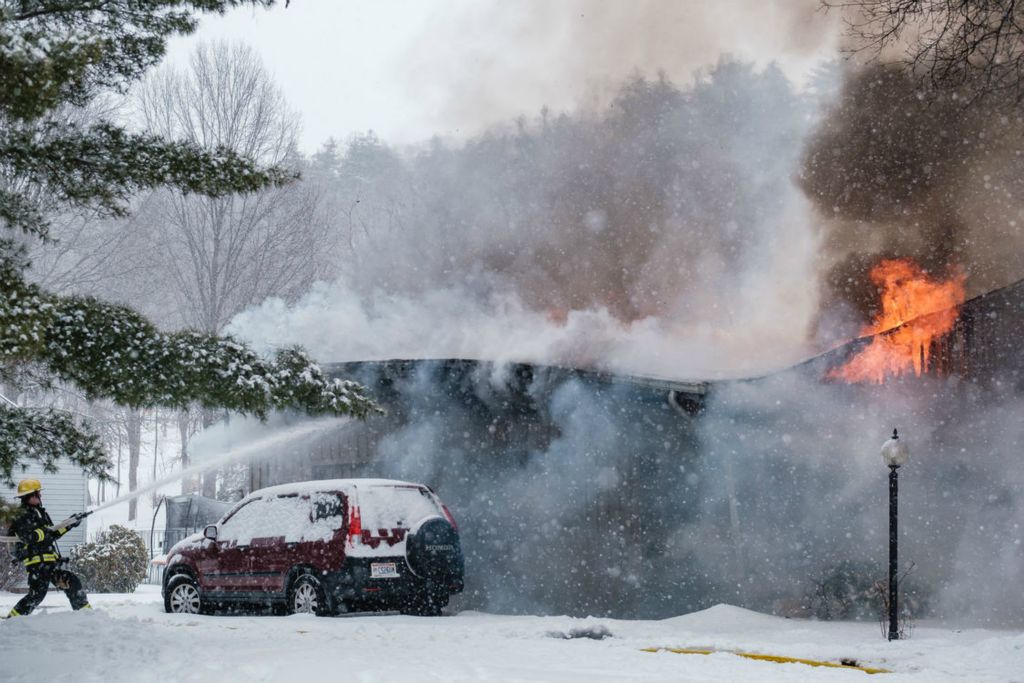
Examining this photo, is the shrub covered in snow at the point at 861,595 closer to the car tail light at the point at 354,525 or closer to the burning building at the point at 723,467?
the burning building at the point at 723,467

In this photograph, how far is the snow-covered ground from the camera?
7.79 meters

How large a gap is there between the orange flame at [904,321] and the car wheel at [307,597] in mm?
6492

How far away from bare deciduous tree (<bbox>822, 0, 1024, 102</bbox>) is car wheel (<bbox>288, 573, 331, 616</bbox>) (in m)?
8.55

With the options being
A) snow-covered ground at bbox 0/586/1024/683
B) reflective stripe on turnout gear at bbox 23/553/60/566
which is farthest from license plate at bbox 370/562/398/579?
reflective stripe on turnout gear at bbox 23/553/60/566

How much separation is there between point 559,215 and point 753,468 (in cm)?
605

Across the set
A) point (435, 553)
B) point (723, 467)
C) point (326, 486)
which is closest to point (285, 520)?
point (326, 486)

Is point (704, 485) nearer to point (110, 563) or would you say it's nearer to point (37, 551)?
point (37, 551)

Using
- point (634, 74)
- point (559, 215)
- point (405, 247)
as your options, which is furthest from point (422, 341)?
point (634, 74)

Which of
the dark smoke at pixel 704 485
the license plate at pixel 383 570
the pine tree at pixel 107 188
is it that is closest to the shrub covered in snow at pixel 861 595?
the dark smoke at pixel 704 485

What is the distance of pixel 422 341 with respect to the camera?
16.9 metres

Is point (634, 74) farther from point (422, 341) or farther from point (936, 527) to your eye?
point (936, 527)

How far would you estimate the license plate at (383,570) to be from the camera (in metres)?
12.2

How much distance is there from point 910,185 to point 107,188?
1026 cm

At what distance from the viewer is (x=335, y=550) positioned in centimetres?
1216
